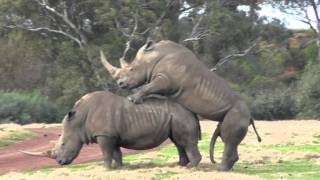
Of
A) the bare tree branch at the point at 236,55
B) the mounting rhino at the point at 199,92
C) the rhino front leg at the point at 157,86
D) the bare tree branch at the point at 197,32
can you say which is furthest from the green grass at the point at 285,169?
the bare tree branch at the point at 236,55

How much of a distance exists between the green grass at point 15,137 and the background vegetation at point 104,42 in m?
12.4

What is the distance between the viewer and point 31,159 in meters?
19.4

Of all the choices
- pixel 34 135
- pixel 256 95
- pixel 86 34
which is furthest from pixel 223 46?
pixel 34 135

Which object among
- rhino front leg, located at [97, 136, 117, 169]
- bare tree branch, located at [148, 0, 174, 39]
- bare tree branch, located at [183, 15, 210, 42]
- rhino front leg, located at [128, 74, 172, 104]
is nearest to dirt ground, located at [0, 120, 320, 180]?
rhino front leg, located at [97, 136, 117, 169]

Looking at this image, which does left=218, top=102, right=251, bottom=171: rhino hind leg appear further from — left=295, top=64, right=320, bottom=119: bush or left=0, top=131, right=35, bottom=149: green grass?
left=295, top=64, right=320, bottom=119: bush

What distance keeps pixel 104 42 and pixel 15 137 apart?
18706mm

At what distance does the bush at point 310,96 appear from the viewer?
132 feet

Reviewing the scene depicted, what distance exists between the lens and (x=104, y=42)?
43.7m

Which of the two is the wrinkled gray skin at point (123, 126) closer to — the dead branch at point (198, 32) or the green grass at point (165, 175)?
the green grass at point (165, 175)

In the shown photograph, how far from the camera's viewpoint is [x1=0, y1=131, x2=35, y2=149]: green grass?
24.3 meters

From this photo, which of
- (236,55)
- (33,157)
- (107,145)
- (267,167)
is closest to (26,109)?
(236,55)

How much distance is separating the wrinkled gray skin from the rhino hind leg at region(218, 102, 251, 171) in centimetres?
56

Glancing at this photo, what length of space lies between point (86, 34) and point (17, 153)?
23.4 m

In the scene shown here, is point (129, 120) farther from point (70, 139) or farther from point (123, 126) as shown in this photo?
point (70, 139)
